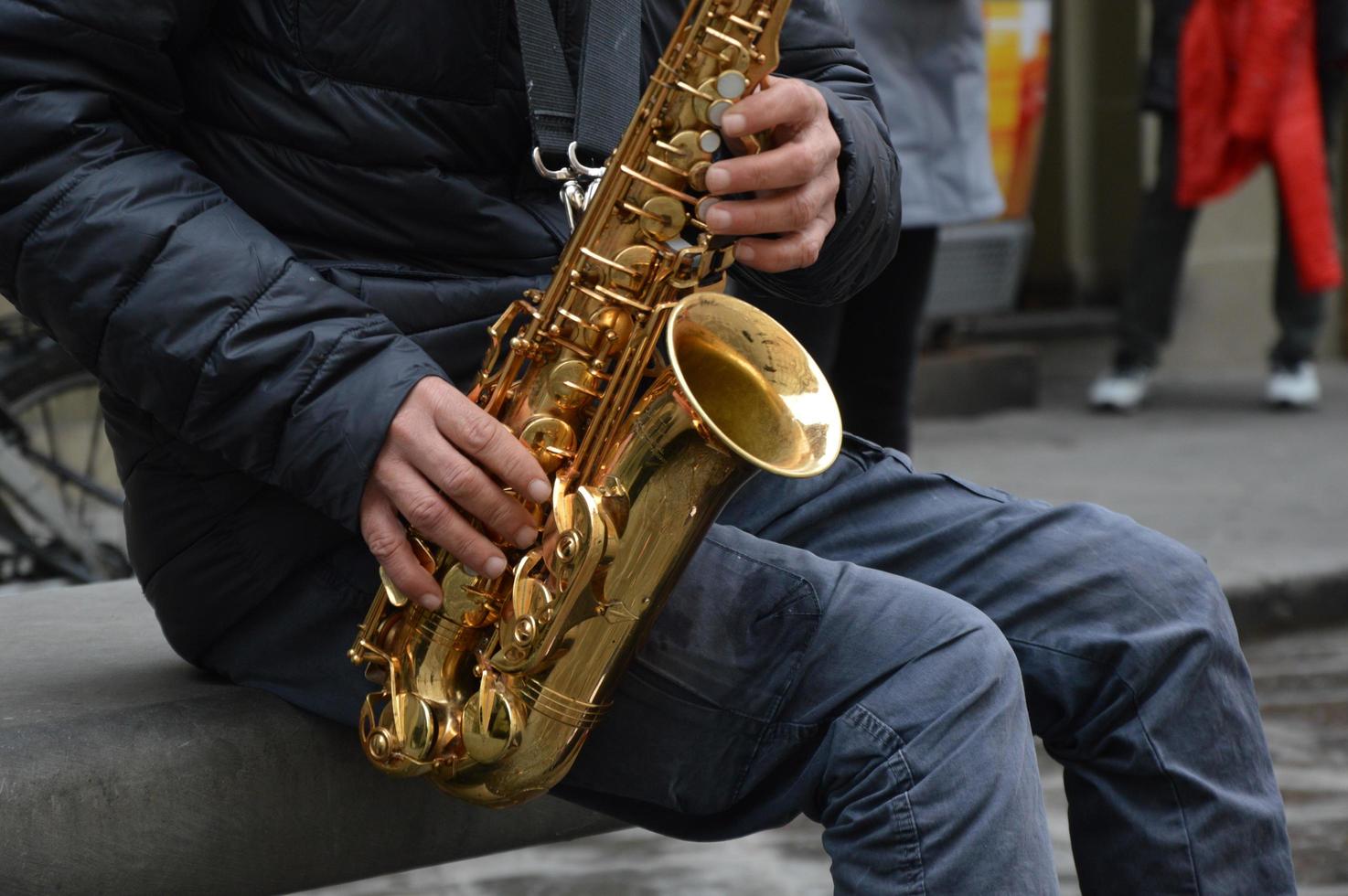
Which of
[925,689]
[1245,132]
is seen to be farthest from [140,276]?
[1245,132]

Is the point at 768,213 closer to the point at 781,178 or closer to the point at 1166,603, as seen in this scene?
the point at 781,178

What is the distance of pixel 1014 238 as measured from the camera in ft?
23.4

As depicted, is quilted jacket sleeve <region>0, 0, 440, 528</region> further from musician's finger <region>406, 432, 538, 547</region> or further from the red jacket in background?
the red jacket in background

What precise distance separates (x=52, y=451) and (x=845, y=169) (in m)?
2.80

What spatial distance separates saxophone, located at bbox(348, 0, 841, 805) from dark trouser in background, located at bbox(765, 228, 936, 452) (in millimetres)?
1826

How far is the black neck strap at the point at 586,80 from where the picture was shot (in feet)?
6.11

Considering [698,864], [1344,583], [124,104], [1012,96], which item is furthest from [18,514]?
[1012,96]

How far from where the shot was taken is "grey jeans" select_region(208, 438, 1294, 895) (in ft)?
5.51

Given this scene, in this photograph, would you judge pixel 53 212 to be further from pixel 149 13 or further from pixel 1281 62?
pixel 1281 62

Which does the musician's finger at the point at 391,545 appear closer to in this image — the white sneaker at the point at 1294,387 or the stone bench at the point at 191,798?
the stone bench at the point at 191,798

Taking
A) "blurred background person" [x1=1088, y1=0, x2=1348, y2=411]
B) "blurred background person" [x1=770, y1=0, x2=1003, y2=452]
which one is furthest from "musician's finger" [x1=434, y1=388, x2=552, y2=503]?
"blurred background person" [x1=1088, y1=0, x2=1348, y2=411]

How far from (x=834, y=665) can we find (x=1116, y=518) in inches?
18.3

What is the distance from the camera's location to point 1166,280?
709 cm

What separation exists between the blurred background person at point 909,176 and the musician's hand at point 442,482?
179 centimetres
